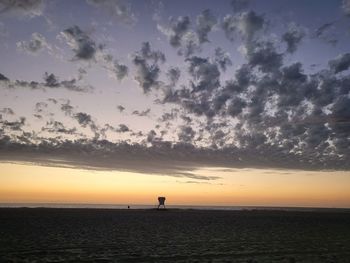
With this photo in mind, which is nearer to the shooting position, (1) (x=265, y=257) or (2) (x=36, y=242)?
(1) (x=265, y=257)

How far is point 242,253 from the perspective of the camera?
22.0 meters

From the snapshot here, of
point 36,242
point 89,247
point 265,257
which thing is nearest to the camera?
point 265,257

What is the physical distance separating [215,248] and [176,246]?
251cm

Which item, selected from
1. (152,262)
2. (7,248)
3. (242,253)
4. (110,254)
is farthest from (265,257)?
(7,248)

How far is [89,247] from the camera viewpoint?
23703mm

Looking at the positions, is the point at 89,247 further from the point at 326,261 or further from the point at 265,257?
the point at 326,261

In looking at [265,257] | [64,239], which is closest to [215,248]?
[265,257]

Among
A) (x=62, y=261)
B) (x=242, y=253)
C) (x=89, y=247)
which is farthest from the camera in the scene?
(x=89, y=247)

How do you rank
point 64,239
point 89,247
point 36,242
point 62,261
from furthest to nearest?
point 64,239, point 36,242, point 89,247, point 62,261

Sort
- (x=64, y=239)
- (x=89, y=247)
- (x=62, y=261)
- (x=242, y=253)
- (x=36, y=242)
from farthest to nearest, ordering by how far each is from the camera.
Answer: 1. (x=64, y=239)
2. (x=36, y=242)
3. (x=89, y=247)
4. (x=242, y=253)
5. (x=62, y=261)

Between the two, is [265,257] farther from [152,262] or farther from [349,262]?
[152,262]

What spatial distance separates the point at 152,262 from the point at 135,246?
6.00 metres

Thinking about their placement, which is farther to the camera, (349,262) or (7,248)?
(7,248)

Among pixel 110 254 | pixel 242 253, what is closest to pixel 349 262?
pixel 242 253
